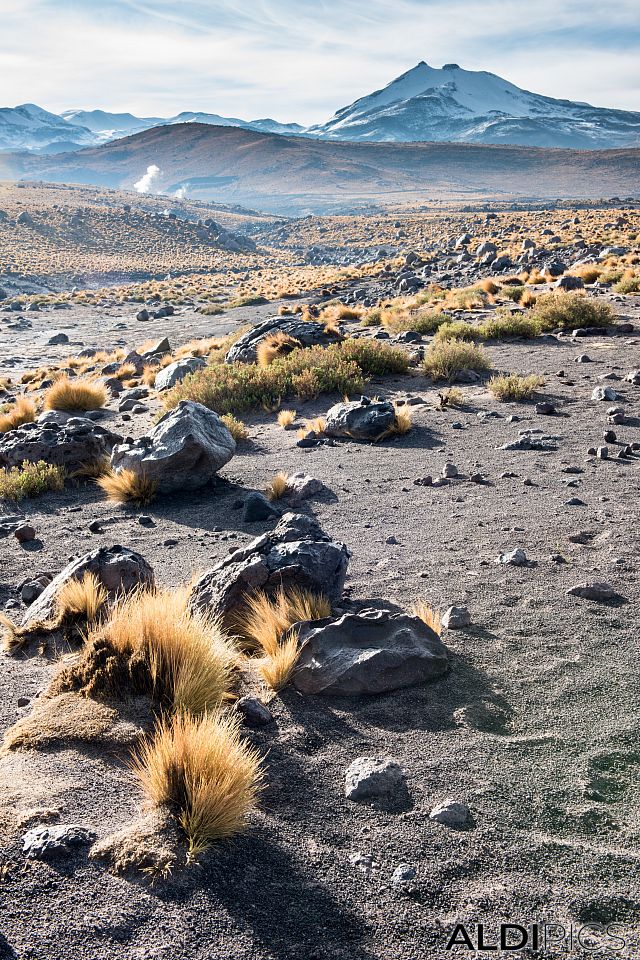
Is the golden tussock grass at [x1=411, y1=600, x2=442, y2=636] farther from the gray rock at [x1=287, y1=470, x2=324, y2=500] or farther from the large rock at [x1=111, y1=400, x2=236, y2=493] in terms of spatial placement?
the large rock at [x1=111, y1=400, x2=236, y2=493]

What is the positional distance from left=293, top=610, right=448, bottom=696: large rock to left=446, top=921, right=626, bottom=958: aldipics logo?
4.32 feet

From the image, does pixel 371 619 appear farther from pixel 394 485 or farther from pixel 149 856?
pixel 394 485

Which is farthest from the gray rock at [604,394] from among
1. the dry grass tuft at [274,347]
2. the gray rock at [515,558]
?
the dry grass tuft at [274,347]

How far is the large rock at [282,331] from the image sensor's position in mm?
13094

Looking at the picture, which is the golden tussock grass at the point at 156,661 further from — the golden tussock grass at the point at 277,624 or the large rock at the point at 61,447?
the large rock at the point at 61,447

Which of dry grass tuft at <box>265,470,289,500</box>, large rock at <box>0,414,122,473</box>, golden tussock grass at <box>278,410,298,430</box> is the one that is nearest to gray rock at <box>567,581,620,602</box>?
dry grass tuft at <box>265,470,289,500</box>

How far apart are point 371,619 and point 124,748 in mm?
1372

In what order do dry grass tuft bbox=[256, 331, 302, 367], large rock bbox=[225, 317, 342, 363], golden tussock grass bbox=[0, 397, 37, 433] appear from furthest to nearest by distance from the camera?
large rock bbox=[225, 317, 342, 363] < dry grass tuft bbox=[256, 331, 302, 367] < golden tussock grass bbox=[0, 397, 37, 433]

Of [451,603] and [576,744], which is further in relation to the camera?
[451,603]

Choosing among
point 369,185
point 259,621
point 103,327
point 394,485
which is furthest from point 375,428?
point 369,185

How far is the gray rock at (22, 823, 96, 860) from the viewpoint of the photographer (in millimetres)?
2359

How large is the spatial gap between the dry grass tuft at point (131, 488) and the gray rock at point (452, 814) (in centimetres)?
485

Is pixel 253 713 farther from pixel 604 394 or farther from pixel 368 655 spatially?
pixel 604 394

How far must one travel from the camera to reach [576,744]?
117 inches
